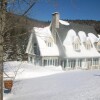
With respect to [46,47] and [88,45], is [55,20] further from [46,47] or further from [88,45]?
[88,45]

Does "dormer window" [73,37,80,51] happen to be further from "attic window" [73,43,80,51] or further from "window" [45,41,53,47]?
"window" [45,41,53,47]

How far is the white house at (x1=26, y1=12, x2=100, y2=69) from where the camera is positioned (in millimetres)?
36062

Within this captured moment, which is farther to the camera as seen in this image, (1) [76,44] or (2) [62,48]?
(1) [76,44]

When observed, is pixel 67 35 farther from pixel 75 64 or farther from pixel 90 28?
pixel 90 28

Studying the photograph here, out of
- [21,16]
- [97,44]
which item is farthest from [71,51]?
[21,16]

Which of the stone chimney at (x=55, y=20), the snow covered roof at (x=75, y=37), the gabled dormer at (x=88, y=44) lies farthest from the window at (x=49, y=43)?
the gabled dormer at (x=88, y=44)

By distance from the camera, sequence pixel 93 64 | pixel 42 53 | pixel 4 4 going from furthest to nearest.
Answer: pixel 93 64, pixel 42 53, pixel 4 4

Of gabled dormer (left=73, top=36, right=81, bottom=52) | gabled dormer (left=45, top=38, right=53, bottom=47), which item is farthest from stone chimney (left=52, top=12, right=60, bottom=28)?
gabled dormer (left=73, top=36, right=81, bottom=52)

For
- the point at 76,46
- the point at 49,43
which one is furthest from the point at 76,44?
the point at 49,43

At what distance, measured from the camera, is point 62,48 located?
3647 cm

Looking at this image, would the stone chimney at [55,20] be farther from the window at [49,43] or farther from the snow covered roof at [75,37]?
the window at [49,43]

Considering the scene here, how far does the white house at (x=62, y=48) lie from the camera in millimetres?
36062

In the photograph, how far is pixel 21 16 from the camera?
7.36 metres

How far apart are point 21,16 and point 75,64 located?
31.3 m
